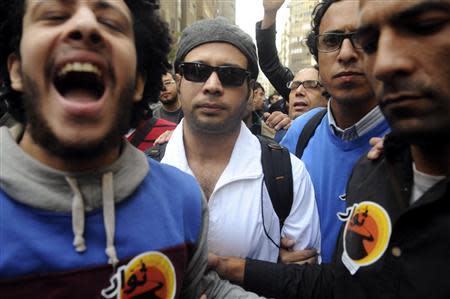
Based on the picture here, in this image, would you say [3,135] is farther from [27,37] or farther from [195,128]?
[195,128]

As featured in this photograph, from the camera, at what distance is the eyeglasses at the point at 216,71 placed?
2623 millimetres

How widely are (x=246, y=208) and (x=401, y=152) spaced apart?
3.04 ft

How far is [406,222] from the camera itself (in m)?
1.47

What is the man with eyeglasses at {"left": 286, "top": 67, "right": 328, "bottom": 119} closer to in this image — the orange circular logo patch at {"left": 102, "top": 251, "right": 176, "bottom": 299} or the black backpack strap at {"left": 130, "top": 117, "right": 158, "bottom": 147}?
the black backpack strap at {"left": 130, "top": 117, "right": 158, "bottom": 147}

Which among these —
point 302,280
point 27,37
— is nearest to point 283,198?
point 302,280

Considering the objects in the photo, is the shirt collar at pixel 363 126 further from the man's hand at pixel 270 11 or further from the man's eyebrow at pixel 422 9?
the man's hand at pixel 270 11

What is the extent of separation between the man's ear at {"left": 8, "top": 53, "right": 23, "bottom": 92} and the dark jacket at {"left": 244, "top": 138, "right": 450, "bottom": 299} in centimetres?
140

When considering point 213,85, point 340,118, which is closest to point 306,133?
point 340,118

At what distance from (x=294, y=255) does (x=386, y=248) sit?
88cm

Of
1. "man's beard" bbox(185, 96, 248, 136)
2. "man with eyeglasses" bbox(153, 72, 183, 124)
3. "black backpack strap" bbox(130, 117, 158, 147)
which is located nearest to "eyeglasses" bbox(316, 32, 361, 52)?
"man's beard" bbox(185, 96, 248, 136)

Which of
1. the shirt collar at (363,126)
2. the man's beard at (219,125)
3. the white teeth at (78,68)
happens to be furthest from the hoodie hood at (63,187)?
the shirt collar at (363,126)

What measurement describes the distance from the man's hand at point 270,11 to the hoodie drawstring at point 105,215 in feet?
8.97

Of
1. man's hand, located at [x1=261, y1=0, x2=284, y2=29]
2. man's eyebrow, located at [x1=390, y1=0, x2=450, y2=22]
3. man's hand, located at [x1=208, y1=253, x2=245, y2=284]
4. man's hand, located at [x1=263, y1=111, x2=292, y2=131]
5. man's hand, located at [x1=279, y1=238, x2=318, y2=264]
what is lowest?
man's hand, located at [x1=279, y1=238, x2=318, y2=264]

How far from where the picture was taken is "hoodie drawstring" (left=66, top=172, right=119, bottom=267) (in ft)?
4.31
